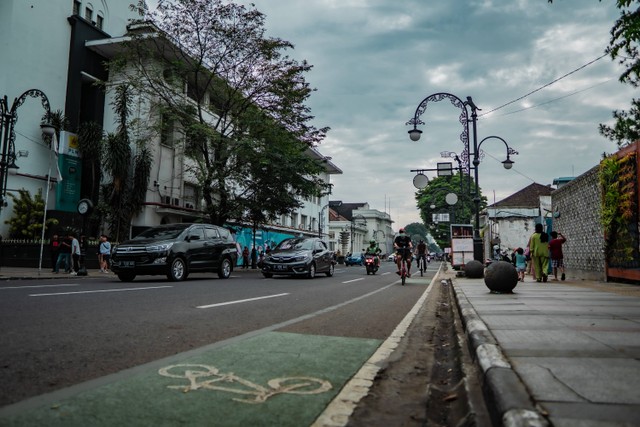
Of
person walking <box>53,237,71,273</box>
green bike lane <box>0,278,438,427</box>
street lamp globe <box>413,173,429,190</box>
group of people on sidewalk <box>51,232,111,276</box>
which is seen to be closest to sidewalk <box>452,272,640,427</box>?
green bike lane <box>0,278,438,427</box>

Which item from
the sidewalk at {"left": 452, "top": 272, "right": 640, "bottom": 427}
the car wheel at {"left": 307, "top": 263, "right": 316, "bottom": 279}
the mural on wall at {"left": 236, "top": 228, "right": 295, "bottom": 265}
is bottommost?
the sidewalk at {"left": 452, "top": 272, "right": 640, "bottom": 427}

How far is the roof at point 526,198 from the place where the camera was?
51469mm

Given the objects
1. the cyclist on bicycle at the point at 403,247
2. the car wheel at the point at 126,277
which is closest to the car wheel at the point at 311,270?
the cyclist on bicycle at the point at 403,247

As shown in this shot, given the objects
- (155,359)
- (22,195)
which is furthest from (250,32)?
(155,359)

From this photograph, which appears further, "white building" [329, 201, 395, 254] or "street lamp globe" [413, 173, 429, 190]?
"white building" [329, 201, 395, 254]

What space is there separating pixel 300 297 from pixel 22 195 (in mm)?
18619

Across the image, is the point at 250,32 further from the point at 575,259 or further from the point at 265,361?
the point at 265,361

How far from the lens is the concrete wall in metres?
14.3

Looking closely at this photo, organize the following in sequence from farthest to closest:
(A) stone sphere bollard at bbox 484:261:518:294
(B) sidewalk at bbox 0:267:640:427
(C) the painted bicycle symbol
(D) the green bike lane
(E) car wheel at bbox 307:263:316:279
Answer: (E) car wheel at bbox 307:263:316:279
(A) stone sphere bollard at bbox 484:261:518:294
(C) the painted bicycle symbol
(D) the green bike lane
(B) sidewalk at bbox 0:267:640:427

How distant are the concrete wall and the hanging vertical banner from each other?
78.6 feet

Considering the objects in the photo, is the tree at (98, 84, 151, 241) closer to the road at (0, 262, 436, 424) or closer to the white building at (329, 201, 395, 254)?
the road at (0, 262, 436, 424)

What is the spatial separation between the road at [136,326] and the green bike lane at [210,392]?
228mm

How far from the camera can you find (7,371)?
10.3 ft

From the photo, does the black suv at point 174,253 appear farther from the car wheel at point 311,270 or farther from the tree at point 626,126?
the tree at point 626,126
